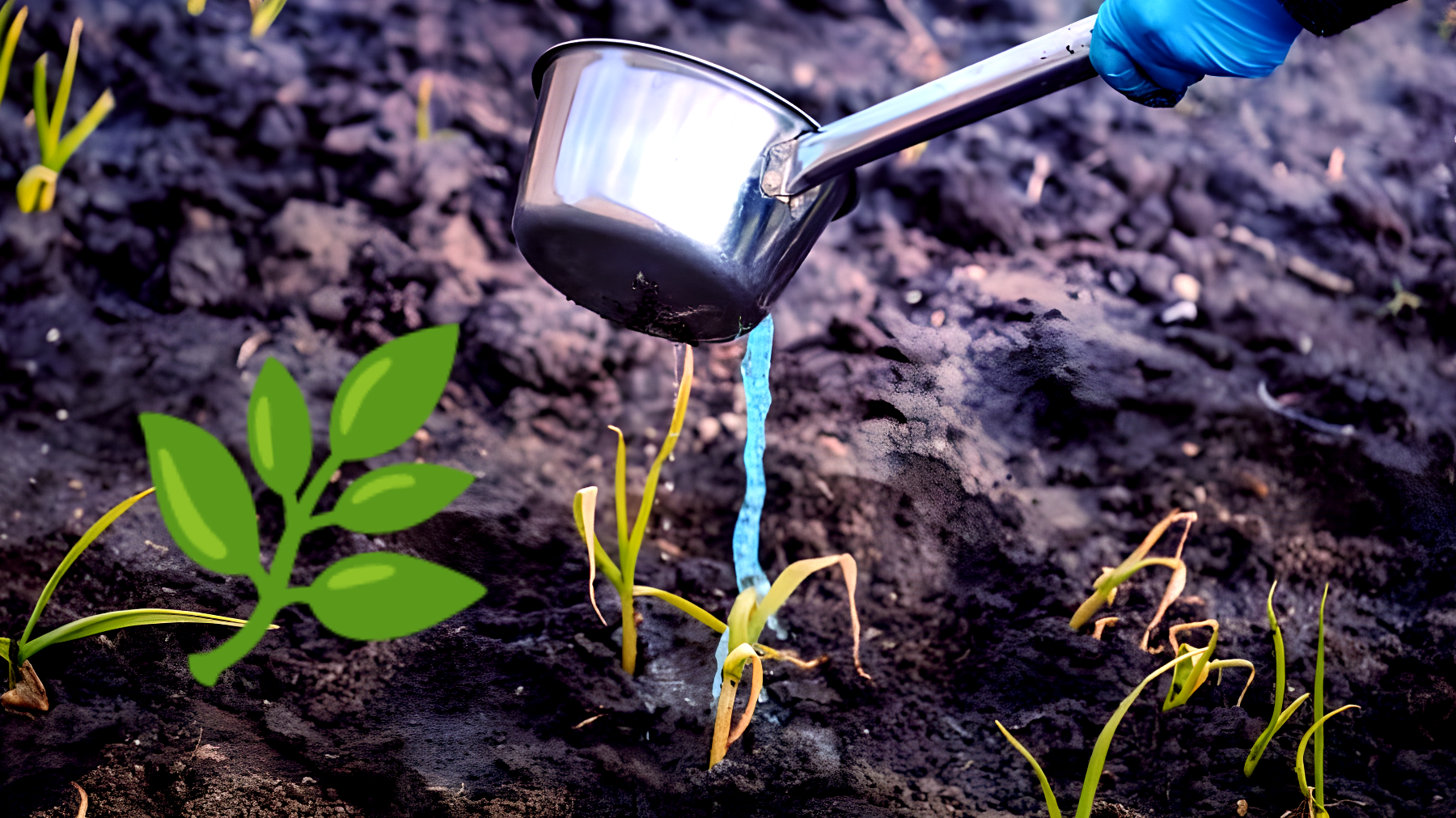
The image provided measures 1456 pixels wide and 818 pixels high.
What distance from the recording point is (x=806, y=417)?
58.6 inches

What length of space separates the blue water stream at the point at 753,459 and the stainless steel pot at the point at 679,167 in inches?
6.7

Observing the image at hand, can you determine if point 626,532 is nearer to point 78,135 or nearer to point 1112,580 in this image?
point 1112,580

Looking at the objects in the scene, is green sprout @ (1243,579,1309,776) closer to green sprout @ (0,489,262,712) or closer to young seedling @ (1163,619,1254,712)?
young seedling @ (1163,619,1254,712)

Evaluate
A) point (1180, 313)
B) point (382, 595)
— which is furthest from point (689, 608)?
point (1180, 313)

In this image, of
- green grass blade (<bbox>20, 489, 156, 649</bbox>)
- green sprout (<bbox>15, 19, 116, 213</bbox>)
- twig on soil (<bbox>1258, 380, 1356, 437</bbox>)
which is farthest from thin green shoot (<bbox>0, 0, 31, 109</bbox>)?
twig on soil (<bbox>1258, 380, 1356, 437</bbox>)

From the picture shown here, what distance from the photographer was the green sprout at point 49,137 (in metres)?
1.40

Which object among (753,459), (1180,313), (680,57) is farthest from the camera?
(1180,313)

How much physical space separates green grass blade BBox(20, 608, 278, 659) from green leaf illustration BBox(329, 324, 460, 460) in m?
0.25

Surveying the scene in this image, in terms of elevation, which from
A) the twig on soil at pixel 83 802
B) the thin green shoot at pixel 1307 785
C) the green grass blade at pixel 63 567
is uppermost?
the green grass blade at pixel 63 567

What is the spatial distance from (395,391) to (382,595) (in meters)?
0.23

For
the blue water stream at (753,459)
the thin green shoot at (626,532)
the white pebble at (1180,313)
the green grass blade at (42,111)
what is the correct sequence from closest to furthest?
the thin green shoot at (626,532) < the blue water stream at (753,459) < the green grass blade at (42,111) < the white pebble at (1180,313)

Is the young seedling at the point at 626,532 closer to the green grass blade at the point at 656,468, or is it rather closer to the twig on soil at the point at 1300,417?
the green grass blade at the point at 656,468

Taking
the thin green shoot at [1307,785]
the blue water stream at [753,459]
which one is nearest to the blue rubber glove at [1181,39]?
the blue water stream at [753,459]

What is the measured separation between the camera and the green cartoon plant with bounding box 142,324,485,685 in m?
0.93
